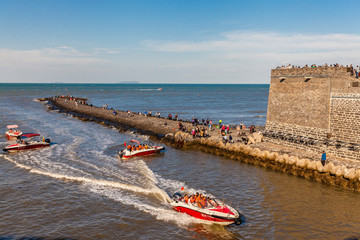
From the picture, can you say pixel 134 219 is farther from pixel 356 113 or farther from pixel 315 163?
pixel 356 113

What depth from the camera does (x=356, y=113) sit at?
23.2 metres

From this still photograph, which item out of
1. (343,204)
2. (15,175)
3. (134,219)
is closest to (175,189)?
(134,219)

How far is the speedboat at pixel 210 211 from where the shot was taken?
1642 cm

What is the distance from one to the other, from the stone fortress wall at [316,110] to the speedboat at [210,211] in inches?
508

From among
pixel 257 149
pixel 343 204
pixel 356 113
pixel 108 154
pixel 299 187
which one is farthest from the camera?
pixel 108 154

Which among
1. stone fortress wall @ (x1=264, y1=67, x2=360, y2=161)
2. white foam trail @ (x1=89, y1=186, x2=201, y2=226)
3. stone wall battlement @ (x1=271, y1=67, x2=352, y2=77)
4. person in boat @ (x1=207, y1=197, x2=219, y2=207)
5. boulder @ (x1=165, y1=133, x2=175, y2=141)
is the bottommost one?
white foam trail @ (x1=89, y1=186, x2=201, y2=226)

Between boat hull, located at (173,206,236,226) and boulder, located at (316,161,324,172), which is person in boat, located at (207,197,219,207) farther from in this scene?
boulder, located at (316,161,324,172)

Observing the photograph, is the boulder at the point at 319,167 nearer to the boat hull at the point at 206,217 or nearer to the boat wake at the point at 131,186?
the boat hull at the point at 206,217

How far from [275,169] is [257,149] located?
3.26m

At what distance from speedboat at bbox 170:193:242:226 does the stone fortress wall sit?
1289 centimetres

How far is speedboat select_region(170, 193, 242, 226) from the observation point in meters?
16.4

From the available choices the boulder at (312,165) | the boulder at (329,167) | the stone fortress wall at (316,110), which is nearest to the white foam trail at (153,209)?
the boulder at (312,165)

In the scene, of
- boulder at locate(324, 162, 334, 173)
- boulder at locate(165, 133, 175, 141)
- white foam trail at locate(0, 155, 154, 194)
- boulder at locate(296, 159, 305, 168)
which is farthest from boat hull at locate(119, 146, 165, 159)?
boulder at locate(324, 162, 334, 173)

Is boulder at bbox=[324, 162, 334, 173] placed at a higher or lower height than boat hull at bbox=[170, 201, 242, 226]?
higher
